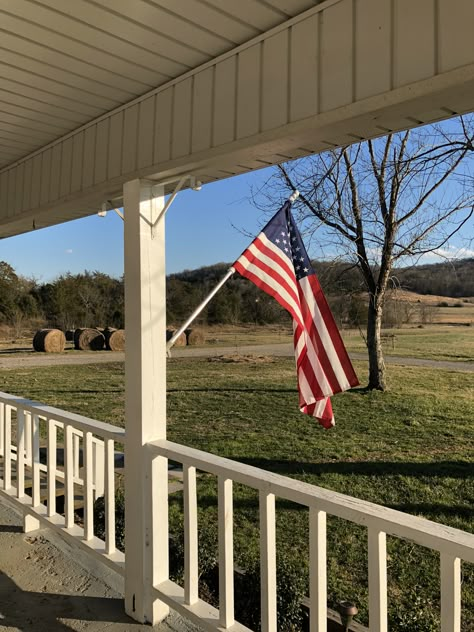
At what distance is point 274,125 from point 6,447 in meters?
2.65

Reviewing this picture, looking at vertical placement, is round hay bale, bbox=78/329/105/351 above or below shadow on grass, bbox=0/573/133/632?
above

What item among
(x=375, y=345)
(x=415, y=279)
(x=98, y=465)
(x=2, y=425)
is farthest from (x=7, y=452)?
(x=415, y=279)

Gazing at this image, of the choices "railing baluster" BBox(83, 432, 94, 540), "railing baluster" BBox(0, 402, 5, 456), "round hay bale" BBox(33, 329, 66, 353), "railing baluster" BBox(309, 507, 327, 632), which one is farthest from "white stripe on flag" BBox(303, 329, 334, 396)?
"round hay bale" BBox(33, 329, 66, 353)

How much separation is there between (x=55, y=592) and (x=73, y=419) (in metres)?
0.77

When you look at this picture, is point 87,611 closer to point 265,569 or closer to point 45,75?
point 265,569

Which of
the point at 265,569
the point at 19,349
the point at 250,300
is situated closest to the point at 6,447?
the point at 265,569

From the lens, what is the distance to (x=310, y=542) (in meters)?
1.53

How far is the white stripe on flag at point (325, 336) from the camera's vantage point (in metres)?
2.16

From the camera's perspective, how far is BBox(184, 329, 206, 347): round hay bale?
735 inches

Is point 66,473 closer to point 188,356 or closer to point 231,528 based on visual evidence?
point 231,528

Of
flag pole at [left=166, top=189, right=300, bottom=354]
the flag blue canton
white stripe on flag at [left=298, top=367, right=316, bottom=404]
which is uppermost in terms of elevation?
the flag blue canton

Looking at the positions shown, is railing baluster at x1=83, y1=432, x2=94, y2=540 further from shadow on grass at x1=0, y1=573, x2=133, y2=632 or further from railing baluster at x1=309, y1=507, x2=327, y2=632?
railing baluster at x1=309, y1=507, x2=327, y2=632

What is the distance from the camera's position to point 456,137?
5520 millimetres

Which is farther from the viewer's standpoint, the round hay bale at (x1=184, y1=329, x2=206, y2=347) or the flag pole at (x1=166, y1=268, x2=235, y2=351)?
the round hay bale at (x1=184, y1=329, x2=206, y2=347)
